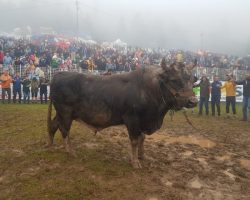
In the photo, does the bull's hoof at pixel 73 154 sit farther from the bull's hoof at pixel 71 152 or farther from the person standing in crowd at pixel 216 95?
the person standing in crowd at pixel 216 95

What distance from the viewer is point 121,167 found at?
734 centimetres

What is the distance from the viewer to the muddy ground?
600 cm

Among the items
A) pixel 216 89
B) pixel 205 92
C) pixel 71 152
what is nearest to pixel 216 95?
pixel 216 89

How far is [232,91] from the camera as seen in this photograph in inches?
685

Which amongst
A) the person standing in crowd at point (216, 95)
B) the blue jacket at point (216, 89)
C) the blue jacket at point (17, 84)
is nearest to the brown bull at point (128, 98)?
the person standing in crowd at point (216, 95)

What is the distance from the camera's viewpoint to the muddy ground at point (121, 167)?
6.00 meters

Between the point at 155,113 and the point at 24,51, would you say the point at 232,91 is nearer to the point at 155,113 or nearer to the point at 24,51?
the point at 155,113

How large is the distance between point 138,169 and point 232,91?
37.5 ft

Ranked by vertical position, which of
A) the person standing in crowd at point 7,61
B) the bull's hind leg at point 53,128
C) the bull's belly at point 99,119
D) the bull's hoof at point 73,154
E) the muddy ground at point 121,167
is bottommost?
the muddy ground at point 121,167

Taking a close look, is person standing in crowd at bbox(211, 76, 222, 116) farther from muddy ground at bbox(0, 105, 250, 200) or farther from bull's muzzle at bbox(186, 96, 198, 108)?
bull's muzzle at bbox(186, 96, 198, 108)

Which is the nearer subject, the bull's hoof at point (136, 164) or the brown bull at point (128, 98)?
the brown bull at point (128, 98)

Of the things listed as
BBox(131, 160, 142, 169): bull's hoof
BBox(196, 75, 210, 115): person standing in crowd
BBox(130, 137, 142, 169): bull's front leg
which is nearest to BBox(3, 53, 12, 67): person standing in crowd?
BBox(196, 75, 210, 115): person standing in crowd

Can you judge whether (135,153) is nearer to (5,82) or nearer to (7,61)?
(5,82)

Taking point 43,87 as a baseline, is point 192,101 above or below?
above
